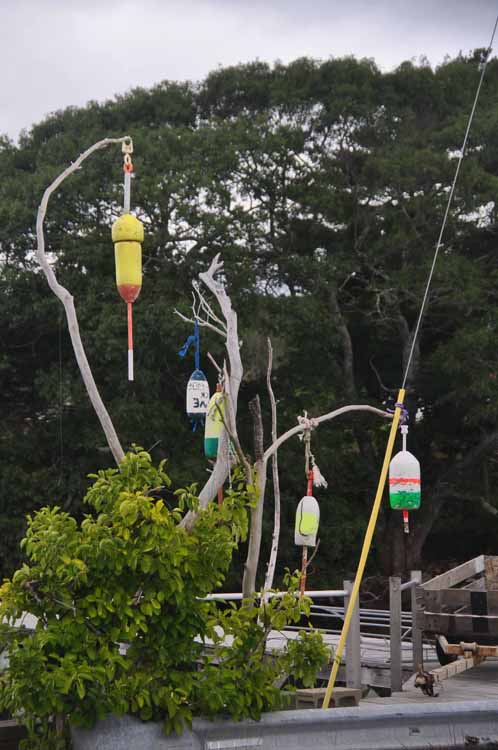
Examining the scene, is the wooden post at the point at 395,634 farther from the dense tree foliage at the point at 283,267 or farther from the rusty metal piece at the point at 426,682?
the dense tree foliage at the point at 283,267

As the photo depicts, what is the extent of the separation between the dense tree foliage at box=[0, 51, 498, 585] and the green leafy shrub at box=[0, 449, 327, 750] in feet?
42.2

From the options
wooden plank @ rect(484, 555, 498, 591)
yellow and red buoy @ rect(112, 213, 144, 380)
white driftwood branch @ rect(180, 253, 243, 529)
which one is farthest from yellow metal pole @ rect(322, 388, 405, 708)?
wooden plank @ rect(484, 555, 498, 591)

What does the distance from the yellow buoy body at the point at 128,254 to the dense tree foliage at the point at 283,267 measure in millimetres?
11703

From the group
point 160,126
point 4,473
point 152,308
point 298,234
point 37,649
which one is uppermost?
point 160,126

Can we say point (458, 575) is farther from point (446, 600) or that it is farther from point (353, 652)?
point (353, 652)

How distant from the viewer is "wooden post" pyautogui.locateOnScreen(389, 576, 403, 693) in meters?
8.72

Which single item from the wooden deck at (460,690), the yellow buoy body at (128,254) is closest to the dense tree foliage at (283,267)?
the wooden deck at (460,690)

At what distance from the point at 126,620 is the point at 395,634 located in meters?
3.52

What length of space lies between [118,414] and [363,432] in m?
5.50

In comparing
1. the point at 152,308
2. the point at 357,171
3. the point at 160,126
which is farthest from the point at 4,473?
the point at 357,171

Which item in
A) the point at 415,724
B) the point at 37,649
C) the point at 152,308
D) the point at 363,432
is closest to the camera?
the point at 37,649

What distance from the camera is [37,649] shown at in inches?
226

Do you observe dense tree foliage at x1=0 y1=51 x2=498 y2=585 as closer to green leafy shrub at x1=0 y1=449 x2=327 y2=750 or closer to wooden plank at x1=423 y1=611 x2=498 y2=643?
wooden plank at x1=423 y1=611 x2=498 y2=643

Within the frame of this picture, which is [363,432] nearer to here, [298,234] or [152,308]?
[298,234]
